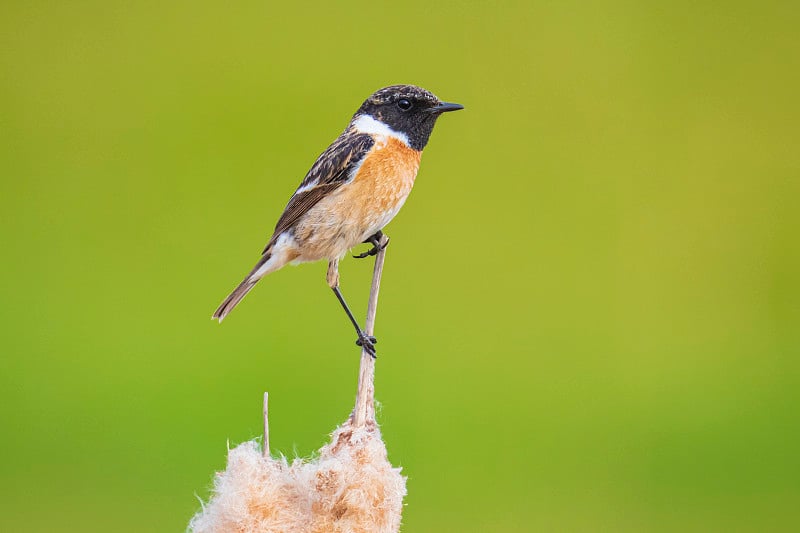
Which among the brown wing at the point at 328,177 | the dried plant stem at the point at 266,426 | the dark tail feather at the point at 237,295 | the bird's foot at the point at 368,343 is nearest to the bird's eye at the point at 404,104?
the brown wing at the point at 328,177

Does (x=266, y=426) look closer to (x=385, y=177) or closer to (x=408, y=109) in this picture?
(x=385, y=177)

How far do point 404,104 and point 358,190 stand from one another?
25cm

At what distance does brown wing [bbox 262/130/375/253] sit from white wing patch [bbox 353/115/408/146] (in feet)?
0.07

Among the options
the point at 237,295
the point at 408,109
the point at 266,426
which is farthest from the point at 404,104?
Result: the point at 266,426

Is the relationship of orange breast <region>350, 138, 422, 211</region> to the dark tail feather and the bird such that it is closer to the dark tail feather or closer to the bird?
the bird

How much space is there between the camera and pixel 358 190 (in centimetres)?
219

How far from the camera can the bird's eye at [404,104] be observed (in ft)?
7.10

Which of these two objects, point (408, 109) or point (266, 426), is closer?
point (266, 426)

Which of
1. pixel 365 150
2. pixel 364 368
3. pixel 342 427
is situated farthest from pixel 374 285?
pixel 365 150

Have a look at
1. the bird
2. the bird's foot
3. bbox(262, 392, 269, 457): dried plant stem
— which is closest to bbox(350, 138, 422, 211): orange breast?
the bird

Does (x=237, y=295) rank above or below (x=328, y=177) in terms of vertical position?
below

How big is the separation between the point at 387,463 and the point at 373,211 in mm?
785

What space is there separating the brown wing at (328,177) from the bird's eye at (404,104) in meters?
0.12

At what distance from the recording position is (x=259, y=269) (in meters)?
2.21
